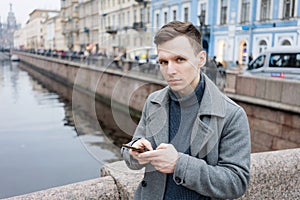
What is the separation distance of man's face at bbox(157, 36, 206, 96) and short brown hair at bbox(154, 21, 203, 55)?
13mm

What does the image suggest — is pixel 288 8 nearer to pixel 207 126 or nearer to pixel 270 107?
pixel 270 107

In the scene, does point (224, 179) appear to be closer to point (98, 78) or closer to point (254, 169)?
point (98, 78)

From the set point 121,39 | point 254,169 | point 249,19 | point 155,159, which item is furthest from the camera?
point 249,19

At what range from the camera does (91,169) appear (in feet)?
31.5

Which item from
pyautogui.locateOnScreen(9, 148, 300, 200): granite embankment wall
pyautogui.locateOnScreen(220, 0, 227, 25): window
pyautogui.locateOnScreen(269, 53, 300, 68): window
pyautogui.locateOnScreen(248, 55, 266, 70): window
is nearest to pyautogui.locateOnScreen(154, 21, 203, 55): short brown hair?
pyautogui.locateOnScreen(9, 148, 300, 200): granite embankment wall

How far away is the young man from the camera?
3.54 feet

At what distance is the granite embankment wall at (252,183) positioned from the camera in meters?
1.74

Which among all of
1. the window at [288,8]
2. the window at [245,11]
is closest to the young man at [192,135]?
the window at [288,8]

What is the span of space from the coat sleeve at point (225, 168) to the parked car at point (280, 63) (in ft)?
29.9

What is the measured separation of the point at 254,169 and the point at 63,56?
37058mm

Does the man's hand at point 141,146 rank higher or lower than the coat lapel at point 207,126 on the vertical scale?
lower

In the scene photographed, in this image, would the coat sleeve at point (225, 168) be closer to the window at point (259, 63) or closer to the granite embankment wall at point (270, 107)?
the granite embankment wall at point (270, 107)

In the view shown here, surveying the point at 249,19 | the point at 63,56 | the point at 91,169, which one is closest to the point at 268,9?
the point at 249,19

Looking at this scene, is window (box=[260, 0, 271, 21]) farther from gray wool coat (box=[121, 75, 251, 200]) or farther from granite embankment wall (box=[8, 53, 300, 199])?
gray wool coat (box=[121, 75, 251, 200])
